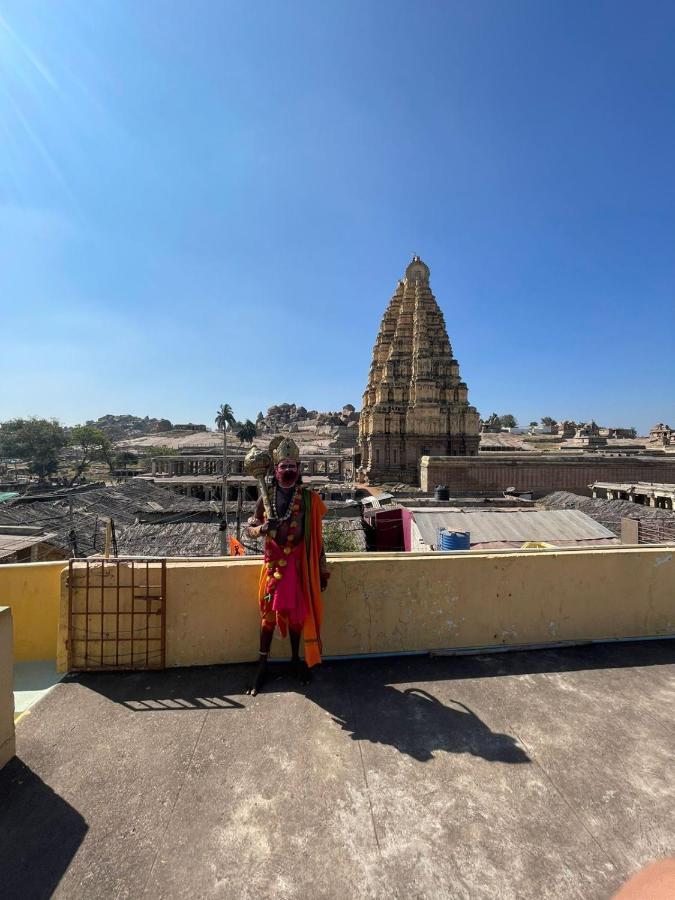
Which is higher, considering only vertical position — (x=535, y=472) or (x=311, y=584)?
(x=311, y=584)

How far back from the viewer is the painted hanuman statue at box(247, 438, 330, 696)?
312 cm

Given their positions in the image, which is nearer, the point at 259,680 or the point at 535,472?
the point at 259,680

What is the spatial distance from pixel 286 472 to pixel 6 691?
79.6 inches

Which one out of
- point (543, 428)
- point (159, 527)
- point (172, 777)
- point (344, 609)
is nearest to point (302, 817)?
point (172, 777)

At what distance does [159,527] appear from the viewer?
57.2 feet

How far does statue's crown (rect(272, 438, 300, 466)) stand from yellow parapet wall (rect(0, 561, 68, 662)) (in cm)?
177

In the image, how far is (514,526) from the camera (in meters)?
13.4

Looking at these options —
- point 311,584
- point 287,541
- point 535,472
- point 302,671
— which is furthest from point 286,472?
point 535,472

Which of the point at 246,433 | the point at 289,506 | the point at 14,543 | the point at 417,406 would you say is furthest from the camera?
the point at 246,433

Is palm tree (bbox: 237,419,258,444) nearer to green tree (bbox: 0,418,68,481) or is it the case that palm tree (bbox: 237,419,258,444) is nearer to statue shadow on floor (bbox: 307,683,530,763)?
green tree (bbox: 0,418,68,481)

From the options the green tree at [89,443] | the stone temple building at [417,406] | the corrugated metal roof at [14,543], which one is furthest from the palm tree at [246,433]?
the corrugated metal roof at [14,543]

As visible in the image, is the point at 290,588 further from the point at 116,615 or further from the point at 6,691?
the point at 6,691

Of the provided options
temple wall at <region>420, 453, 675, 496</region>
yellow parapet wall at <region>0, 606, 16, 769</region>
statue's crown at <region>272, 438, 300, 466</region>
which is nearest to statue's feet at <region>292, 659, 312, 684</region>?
statue's crown at <region>272, 438, 300, 466</region>

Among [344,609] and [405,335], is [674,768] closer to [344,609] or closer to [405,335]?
[344,609]
